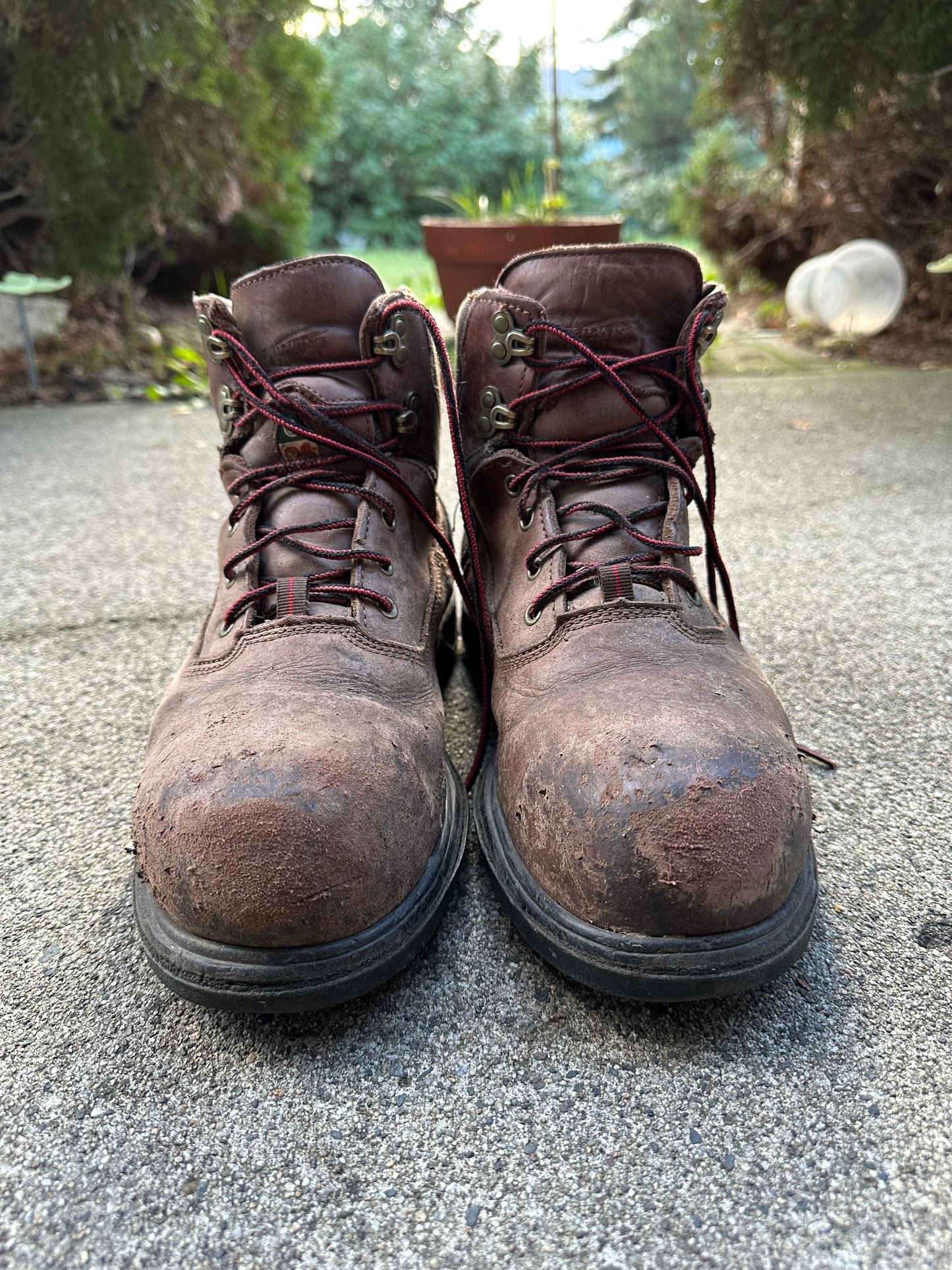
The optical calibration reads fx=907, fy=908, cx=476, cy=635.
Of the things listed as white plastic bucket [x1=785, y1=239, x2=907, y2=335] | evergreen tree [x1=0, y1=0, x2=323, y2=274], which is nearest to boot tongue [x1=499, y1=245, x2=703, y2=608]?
evergreen tree [x1=0, y1=0, x2=323, y2=274]

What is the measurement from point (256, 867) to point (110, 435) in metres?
2.42

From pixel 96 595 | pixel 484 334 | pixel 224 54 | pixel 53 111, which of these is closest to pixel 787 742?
pixel 484 334

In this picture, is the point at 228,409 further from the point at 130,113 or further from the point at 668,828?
the point at 130,113

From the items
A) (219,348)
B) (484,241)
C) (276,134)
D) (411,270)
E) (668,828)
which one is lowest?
(411,270)

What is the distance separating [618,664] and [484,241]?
2.89 metres

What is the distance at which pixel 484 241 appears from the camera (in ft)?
11.0

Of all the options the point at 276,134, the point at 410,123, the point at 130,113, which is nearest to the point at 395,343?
the point at 130,113

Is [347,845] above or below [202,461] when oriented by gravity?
above

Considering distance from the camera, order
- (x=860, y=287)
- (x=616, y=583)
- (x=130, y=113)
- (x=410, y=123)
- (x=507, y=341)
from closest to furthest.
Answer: (x=616, y=583)
(x=507, y=341)
(x=130, y=113)
(x=860, y=287)
(x=410, y=123)

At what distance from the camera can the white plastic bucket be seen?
3684mm

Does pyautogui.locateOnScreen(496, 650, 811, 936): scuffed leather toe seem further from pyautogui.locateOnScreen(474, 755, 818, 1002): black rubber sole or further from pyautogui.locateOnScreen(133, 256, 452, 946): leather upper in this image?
pyautogui.locateOnScreen(133, 256, 452, 946): leather upper

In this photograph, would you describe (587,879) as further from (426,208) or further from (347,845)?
(426,208)

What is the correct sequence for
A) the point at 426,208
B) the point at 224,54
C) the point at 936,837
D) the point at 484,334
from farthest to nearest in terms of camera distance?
the point at 426,208 < the point at 224,54 < the point at 484,334 < the point at 936,837

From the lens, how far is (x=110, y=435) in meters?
2.77
